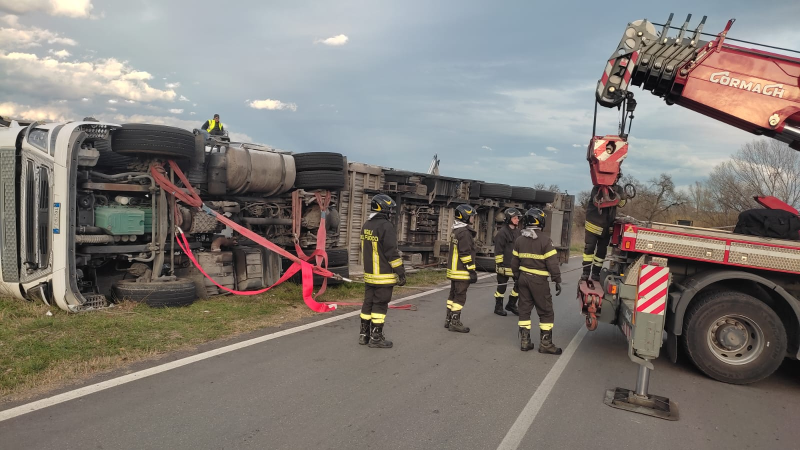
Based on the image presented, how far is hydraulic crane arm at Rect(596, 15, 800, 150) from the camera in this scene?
605 cm

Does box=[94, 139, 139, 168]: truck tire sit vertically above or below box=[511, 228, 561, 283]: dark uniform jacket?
above

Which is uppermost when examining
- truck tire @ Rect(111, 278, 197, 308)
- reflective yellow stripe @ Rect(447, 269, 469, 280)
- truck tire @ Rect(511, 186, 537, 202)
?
truck tire @ Rect(511, 186, 537, 202)

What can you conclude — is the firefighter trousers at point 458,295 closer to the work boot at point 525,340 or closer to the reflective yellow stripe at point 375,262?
the work boot at point 525,340

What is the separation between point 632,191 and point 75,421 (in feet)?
20.1

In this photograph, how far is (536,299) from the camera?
6.45 meters

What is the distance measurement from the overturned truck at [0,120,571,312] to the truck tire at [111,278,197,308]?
0.05 feet

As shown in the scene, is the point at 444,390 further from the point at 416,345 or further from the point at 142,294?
the point at 142,294

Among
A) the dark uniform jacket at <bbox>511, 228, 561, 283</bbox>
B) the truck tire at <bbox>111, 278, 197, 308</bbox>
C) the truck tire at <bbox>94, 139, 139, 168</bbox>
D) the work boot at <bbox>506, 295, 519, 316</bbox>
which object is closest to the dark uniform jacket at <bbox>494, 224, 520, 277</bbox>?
the work boot at <bbox>506, 295, 519, 316</bbox>

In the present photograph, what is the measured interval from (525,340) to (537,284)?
0.69m

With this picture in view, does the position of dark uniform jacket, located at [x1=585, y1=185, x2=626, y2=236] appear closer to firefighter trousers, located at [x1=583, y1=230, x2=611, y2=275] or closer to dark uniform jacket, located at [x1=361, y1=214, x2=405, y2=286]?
firefighter trousers, located at [x1=583, y1=230, x2=611, y2=275]

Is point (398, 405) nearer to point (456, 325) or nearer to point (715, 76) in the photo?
point (456, 325)

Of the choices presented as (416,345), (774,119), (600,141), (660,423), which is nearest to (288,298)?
(416,345)

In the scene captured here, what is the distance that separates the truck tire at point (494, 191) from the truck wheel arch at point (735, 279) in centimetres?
990

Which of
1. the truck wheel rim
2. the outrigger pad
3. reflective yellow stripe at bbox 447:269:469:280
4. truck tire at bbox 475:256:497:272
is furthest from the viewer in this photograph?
truck tire at bbox 475:256:497:272
